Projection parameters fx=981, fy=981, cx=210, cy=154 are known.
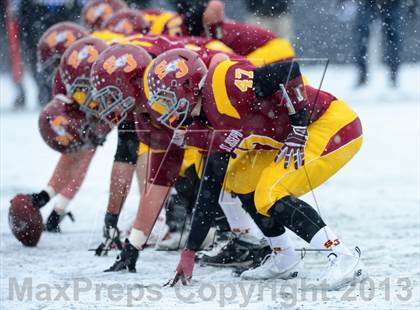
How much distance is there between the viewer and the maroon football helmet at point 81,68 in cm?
618

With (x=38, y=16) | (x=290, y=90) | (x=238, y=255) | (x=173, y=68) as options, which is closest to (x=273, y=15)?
(x=38, y=16)

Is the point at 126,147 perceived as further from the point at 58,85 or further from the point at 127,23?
the point at 127,23

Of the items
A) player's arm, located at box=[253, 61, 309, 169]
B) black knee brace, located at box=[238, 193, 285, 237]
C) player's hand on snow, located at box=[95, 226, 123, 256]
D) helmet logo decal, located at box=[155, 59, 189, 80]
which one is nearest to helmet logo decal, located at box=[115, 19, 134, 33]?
player's hand on snow, located at box=[95, 226, 123, 256]

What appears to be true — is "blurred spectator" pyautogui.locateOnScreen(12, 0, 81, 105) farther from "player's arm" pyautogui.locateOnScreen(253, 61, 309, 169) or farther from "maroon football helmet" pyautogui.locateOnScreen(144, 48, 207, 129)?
"player's arm" pyautogui.locateOnScreen(253, 61, 309, 169)

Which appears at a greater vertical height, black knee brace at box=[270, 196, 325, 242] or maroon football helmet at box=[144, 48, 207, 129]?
maroon football helmet at box=[144, 48, 207, 129]

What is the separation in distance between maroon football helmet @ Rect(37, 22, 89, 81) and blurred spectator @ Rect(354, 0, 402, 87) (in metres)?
5.09

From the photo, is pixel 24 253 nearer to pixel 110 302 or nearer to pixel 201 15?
pixel 110 302

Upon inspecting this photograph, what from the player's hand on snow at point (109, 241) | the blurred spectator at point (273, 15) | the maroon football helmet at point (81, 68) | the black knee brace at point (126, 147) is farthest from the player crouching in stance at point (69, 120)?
the blurred spectator at point (273, 15)

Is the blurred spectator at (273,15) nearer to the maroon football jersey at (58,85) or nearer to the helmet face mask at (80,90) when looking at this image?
the maroon football jersey at (58,85)

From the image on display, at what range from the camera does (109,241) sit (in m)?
6.09

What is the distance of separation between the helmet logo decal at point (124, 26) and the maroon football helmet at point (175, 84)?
221cm

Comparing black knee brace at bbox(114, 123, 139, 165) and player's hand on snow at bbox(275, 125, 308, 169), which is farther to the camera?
black knee brace at bbox(114, 123, 139, 165)

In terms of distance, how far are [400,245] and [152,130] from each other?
1688 millimetres

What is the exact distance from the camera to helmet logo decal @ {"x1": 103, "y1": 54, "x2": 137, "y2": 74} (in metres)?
5.79
